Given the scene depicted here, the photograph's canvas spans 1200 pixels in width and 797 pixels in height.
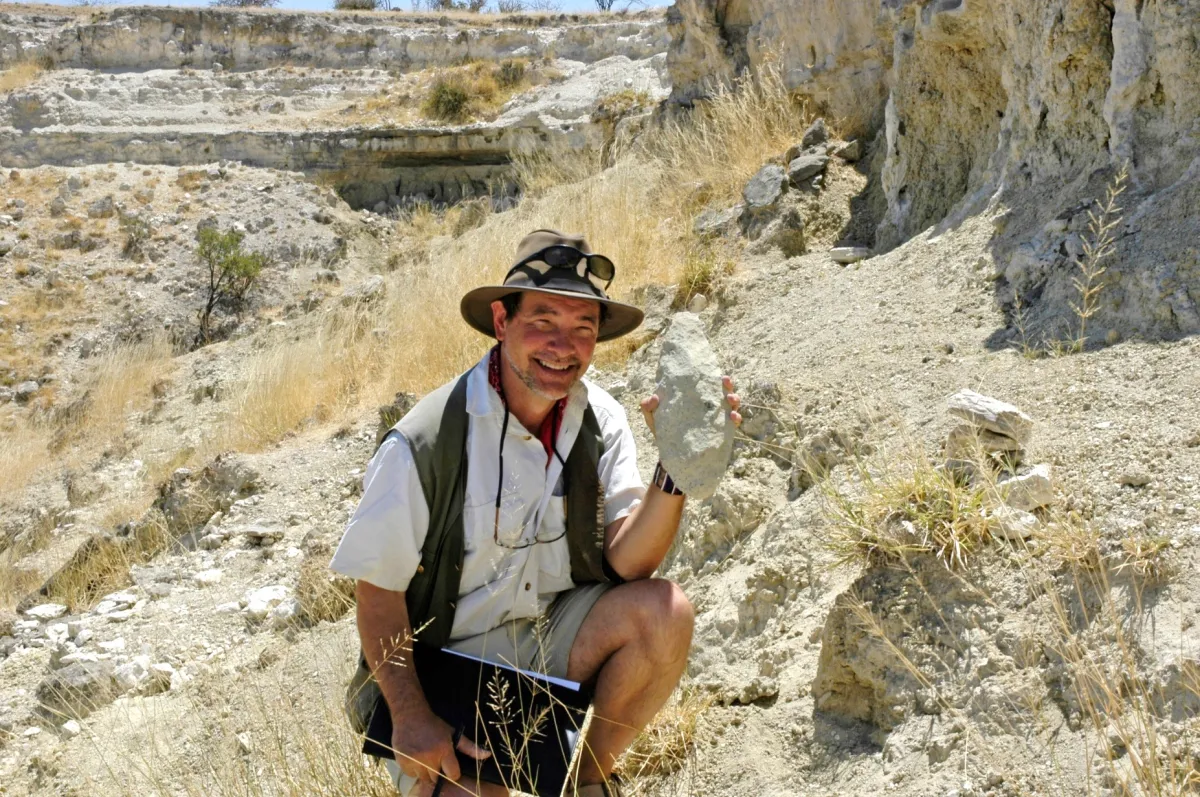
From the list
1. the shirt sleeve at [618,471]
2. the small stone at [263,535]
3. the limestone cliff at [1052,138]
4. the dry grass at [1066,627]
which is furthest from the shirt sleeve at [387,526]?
the small stone at [263,535]

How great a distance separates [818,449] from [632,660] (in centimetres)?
168

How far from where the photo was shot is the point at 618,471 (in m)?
3.03

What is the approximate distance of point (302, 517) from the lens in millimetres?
6504

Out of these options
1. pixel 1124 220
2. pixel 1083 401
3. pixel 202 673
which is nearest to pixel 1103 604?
pixel 1083 401

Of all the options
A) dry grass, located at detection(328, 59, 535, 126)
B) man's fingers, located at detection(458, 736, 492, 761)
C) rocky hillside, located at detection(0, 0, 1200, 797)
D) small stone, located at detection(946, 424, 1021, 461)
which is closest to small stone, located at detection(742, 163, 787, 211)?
rocky hillside, located at detection(0, 0, 1200, 797)

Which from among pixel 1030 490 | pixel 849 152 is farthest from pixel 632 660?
pixel 849 152

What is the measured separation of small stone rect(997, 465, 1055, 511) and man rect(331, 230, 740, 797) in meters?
0.86

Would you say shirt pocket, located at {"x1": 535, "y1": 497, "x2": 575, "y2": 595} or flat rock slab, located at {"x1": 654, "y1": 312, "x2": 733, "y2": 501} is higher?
flat rock slab, located at {"x1": 654, "y1": 312, "x2": 733, "y2": 501}

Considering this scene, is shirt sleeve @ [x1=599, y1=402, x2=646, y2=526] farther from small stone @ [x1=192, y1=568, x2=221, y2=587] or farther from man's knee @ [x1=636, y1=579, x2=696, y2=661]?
small stone @ [x1=192, y1=568, x2=221, y2=587]

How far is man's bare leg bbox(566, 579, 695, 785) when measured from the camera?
2.78m

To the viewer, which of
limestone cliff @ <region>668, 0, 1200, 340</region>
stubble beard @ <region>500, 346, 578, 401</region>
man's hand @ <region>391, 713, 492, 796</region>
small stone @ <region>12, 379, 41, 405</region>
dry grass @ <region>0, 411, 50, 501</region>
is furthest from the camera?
small stone @ <region>12, 379, 41, 405</region>

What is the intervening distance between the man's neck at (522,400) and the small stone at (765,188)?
4.41m

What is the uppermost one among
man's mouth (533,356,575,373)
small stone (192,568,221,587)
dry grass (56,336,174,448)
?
man's mouth (533,356,575,373)

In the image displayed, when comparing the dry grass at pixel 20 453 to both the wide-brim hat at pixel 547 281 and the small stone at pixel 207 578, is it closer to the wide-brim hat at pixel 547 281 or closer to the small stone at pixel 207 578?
the small stone at pixel 207 578
